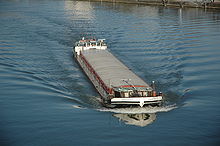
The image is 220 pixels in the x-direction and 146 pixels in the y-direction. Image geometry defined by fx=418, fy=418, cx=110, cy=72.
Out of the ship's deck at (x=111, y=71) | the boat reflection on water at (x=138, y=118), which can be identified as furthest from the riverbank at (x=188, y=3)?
the boat reflection on water at (x=138, y=118)

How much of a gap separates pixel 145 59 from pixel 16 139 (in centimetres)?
2626

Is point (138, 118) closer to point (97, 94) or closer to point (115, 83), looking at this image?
point (115, 83)

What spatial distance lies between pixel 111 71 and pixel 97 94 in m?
2.58

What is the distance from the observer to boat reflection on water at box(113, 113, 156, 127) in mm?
33156

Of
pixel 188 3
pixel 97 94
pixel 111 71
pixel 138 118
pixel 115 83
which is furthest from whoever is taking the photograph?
pixel 188 3

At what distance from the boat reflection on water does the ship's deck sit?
116 inches

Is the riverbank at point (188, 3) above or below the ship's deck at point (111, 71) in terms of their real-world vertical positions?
above

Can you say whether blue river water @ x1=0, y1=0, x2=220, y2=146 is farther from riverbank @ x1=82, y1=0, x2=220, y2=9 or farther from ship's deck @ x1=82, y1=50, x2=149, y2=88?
riverbank @ x1=82, y1=0, x2=220, y2=9

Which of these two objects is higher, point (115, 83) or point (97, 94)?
point (115, 83)

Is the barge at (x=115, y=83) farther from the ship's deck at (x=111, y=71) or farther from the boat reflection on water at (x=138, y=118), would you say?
the boat reflection on water at (x=138, y=118)

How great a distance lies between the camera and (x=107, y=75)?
38938mm

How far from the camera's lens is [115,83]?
119 ft

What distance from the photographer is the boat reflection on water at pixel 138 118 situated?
3316cm

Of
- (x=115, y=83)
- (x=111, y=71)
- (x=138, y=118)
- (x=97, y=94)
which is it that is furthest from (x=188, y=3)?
(x=138, y=118)
